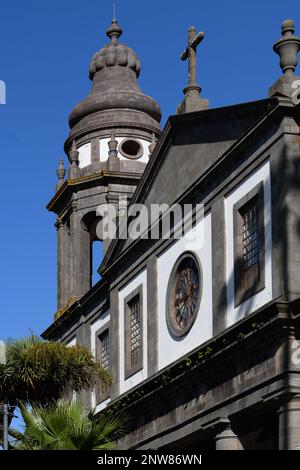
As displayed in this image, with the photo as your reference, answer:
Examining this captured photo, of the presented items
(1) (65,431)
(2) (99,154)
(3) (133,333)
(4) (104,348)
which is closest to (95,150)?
(2) (99,154)

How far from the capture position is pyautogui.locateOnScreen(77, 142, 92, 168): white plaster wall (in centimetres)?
4816

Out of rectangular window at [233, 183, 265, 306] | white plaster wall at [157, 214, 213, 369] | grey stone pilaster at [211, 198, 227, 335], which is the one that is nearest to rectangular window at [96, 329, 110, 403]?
white plaster wall at [157, 214, 213, 369]

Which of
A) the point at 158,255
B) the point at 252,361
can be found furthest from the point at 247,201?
the point at 158,255

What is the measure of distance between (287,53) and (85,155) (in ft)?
61.2

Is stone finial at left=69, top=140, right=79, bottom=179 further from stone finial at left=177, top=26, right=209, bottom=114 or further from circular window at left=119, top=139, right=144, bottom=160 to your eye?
stone finial at left=177, top=26, right=209, bottom=114

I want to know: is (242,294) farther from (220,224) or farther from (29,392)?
(29,392)

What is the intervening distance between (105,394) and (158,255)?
21.3 feet

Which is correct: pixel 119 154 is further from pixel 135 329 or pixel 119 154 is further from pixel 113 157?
pixel 135 329

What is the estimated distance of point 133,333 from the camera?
39.2 meters

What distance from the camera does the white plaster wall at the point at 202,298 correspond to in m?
33.4

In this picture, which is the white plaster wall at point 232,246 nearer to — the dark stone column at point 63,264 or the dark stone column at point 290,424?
the dark stone column at point 290,424

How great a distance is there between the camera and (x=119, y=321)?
132ft

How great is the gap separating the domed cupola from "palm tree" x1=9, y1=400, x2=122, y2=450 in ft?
69.1

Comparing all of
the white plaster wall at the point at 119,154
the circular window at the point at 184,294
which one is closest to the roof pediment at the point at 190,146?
the circular window at the point at 184,294
